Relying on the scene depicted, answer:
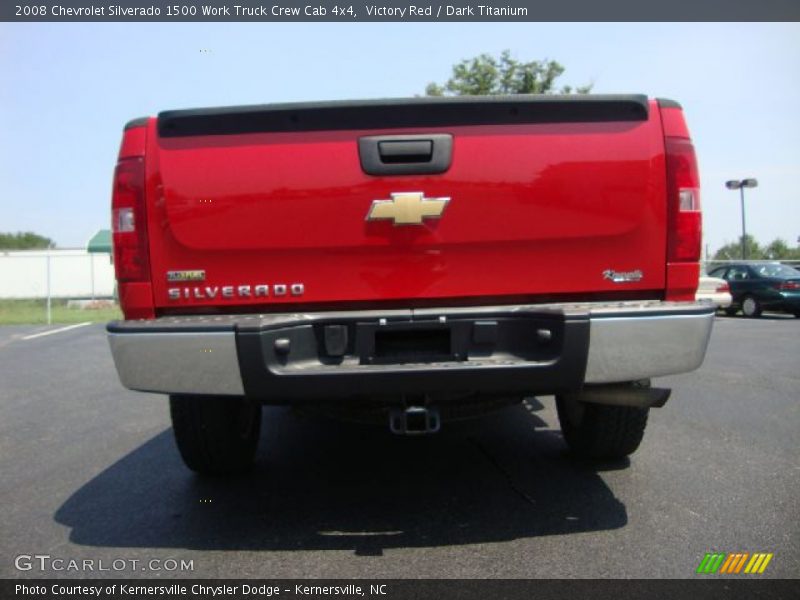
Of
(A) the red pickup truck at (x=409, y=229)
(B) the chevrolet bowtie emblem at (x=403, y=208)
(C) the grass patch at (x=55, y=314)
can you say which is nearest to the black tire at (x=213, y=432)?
(A) the red pickup truck at (x=409, y=229)

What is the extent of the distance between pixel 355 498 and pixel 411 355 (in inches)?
42.6

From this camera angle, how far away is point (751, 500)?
10.7 ft

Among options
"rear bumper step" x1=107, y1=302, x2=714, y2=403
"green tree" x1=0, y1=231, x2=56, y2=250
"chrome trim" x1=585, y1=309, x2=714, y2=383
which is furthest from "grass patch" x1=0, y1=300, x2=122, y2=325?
"green tree" x1=0, y1=231, x2=56, y2=250

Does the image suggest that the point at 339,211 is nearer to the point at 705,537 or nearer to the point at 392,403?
the point at 392,403

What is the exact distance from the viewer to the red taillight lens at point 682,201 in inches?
109

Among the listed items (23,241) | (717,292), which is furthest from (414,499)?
(23,241)

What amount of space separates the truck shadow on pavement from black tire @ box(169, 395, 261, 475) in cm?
12

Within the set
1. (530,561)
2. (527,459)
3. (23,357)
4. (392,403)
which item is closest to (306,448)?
(527,459)

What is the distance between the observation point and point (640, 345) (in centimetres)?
259

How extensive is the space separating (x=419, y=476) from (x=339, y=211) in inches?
68.0

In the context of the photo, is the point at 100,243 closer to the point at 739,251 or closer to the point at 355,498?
the point at 355,498

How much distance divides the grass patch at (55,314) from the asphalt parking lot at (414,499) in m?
13.2

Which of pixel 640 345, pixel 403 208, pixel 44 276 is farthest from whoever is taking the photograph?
pixel 44 276

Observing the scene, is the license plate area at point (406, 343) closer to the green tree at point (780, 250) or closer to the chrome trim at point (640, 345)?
the chrome trim at point (640, 345)
